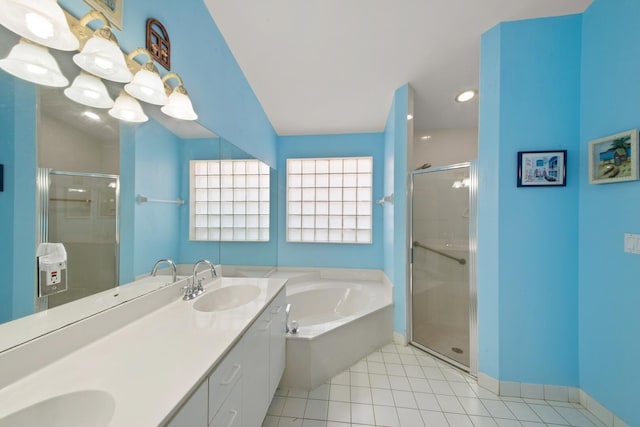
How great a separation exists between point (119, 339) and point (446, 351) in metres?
2.38

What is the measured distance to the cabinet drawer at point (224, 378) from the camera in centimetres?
73

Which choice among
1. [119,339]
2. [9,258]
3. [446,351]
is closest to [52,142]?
[9,258]

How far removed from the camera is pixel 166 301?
1213 mm

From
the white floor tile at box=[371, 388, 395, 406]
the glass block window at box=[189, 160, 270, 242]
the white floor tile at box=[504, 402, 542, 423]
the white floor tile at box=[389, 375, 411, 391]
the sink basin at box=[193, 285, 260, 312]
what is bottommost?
the white floor tile at box=[389, 375, 411, 391]

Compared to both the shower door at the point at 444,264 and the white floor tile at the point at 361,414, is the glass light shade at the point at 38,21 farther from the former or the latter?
the shower door at the point at 444,264

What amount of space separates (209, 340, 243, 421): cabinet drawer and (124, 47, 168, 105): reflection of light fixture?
114 centimetres

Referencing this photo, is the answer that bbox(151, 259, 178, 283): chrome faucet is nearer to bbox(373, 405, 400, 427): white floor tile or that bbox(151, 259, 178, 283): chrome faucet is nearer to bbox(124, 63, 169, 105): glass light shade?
bbox(124, 63, 169, 105): glass light shade

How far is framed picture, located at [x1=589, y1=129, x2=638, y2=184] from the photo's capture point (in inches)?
47.3

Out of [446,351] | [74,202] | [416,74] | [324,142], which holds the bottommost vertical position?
[446,351]

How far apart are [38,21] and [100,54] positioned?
156 millimetres

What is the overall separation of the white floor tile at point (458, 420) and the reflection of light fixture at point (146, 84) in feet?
7.97

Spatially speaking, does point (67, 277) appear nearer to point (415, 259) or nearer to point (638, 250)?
point (415, 259)

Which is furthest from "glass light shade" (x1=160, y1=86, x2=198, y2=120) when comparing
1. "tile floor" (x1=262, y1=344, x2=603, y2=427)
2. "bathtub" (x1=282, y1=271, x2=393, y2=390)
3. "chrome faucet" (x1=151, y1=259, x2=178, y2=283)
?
"tile floor" (x1=262, y1=344, x2=603, y2=427)

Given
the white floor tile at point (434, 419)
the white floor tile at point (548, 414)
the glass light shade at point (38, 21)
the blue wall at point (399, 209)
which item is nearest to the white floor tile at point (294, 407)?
the white floor tile at point (434, 419)
